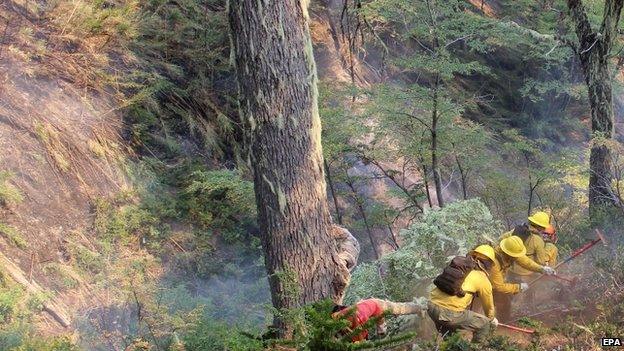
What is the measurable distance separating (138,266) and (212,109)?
3897 millimetres

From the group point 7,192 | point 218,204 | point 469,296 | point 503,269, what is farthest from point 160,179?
point 469,296

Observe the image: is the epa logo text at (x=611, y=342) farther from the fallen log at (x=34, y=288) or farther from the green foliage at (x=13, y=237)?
the green foliage at (x=13, y=237)

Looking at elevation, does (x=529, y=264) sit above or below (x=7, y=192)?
below

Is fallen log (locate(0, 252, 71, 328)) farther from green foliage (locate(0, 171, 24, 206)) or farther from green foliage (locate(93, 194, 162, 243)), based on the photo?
green foliage (locate(93, 194, 162, 243))

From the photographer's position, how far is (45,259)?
7973mm

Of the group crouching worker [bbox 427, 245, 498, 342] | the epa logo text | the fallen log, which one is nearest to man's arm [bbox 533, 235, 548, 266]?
crouching worker [bbox 427, 245, 498, 342]

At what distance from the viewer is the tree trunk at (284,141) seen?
15.1ft

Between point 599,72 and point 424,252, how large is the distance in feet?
20.1

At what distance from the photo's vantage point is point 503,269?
22.2ft

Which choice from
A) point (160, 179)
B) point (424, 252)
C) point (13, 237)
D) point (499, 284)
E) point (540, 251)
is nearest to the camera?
point (499, 284)

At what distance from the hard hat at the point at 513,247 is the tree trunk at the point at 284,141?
2795 millimetres

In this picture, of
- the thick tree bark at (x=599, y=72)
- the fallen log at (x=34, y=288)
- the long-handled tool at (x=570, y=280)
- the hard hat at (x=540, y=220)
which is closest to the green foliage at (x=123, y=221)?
the fallen log at (x=34, y=288)

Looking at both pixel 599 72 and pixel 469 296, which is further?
pixel 599 72

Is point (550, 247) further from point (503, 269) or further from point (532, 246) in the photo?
point (503, 269)
